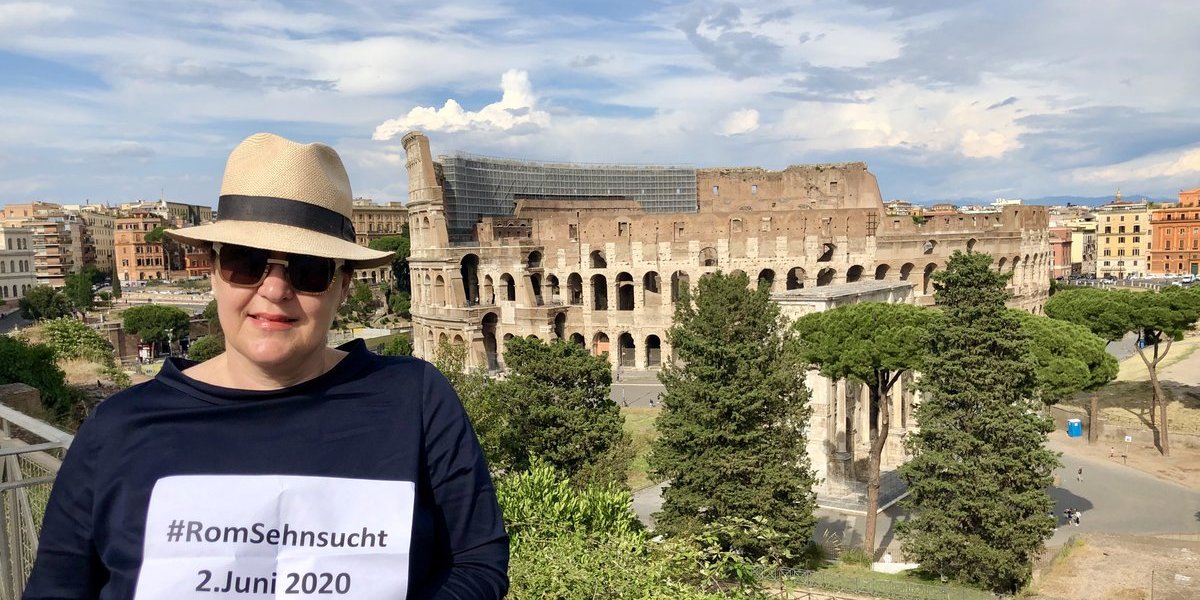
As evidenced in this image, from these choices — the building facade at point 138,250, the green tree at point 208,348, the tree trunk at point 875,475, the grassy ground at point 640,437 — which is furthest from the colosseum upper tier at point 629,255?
the building facade at point 138,250

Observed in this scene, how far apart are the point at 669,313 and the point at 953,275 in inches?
793

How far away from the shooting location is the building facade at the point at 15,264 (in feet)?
155

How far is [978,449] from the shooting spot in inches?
552

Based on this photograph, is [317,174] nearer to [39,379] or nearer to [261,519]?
[261,519]

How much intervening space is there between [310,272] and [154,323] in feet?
149

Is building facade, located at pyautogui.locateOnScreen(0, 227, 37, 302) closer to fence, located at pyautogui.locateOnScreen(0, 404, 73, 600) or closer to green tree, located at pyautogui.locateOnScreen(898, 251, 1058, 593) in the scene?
green tree, located at pyautogui.locateOnScreen(898, 251, 1058, 593)

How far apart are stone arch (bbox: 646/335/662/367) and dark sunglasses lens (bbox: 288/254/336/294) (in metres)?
33.5

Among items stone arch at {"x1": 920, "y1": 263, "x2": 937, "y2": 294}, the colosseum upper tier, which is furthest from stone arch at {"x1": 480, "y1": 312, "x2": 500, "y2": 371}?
stone arch at {"x1": 920, "y1": 263, "x2": 937, "y2": 294}

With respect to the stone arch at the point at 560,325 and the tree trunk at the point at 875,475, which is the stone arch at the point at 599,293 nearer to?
the stone arch at the point at 560,325

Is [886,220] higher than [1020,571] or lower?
higher

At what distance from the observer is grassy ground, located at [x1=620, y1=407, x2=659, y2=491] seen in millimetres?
20562

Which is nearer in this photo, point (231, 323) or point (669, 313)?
point (231, 323)

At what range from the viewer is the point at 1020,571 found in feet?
43.6

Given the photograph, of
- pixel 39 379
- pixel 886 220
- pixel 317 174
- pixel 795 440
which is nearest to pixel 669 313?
pixel 886 220
